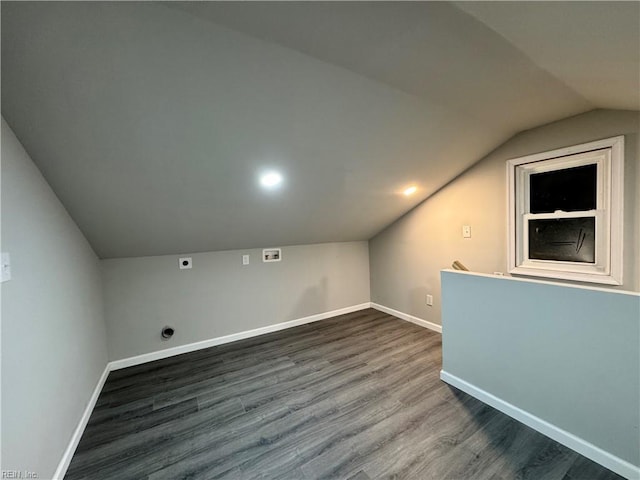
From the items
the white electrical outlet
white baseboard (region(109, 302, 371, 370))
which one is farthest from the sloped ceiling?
white baseboard (region(109, 302, 371, 370))

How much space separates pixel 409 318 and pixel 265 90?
129 inches

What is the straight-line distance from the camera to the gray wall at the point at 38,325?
1120 mm

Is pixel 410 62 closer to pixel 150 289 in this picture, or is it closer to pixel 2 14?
pixel 2 14

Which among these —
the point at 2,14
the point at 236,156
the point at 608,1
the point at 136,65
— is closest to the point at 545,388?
the point at 608,1

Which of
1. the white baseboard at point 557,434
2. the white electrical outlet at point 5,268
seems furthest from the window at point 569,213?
the white electrical outlet at point 5,268

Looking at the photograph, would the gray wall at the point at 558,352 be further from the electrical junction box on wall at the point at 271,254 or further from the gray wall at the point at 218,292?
the electrical junction box on wall at the point at 271,254

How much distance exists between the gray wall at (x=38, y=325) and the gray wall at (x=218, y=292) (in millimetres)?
663

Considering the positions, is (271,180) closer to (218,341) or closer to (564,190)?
(218,341)

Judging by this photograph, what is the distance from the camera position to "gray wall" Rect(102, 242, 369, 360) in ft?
8.71

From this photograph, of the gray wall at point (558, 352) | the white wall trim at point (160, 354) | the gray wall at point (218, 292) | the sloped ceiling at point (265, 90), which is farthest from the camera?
the gray wall at point (218, 292)

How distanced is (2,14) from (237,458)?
2.27 m

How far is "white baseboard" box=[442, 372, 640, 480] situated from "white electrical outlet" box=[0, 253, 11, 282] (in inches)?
112

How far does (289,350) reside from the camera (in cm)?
289

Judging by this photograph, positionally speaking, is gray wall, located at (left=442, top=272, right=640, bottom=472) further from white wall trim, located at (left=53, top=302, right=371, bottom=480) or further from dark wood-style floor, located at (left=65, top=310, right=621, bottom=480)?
white wall trim, located at (left=53, top=302, right=371, bottom=480)
